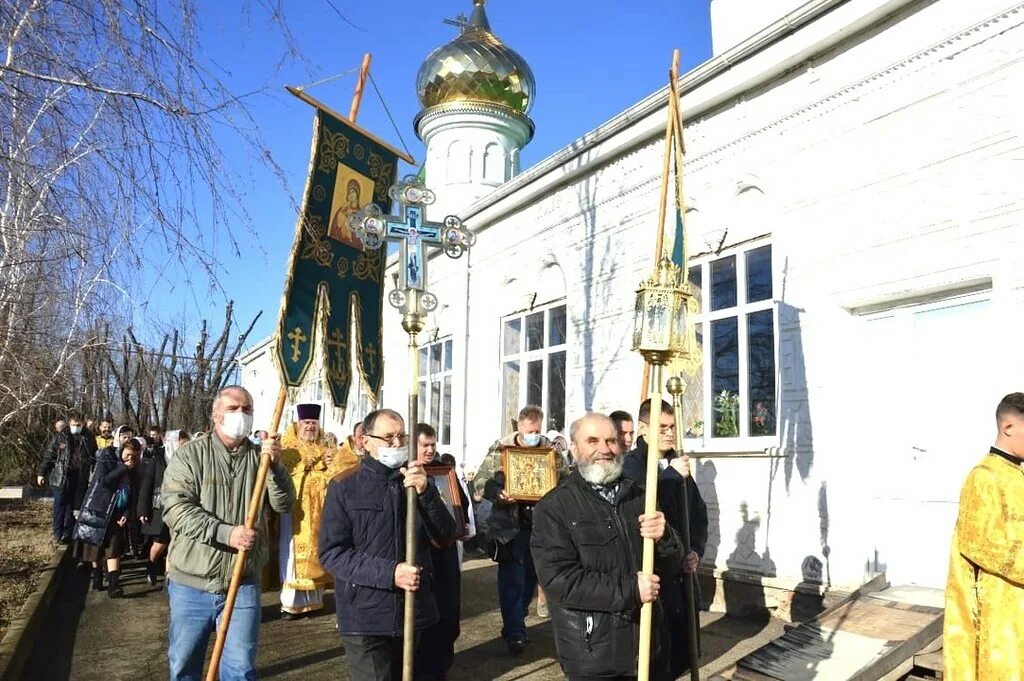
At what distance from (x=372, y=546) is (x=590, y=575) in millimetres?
1180

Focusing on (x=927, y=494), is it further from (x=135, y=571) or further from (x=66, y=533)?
(x=66, y=533)

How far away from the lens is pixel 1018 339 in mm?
6094

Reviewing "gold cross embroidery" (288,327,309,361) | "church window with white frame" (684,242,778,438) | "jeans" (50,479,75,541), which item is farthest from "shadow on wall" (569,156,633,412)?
"jeans" (50,479,75,541)

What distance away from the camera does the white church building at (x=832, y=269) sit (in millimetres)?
6531

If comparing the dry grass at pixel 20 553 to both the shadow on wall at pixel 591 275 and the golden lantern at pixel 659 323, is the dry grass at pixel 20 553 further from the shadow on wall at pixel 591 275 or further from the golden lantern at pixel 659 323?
the shadow on wall at pixel 591 275

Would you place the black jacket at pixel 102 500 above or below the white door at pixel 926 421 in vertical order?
below

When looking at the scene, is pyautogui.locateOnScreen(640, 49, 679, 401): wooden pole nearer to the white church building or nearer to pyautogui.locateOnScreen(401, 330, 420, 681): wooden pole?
pyautogui.locateOnScreen(401, 330, 420, 681): wooden pole

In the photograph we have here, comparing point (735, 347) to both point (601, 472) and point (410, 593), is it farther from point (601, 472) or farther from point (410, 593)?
point (410, 593)

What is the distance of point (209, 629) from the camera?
4.44m

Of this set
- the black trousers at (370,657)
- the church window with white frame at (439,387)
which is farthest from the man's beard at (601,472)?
the church window with white frame at (439,387)

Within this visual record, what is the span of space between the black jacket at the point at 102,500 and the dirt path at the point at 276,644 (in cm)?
69

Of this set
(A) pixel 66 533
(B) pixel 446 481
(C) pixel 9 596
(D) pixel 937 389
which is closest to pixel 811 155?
(D) pixel 937 389

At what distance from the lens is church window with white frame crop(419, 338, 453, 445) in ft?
51.4

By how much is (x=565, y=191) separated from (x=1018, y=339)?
6.90 m
